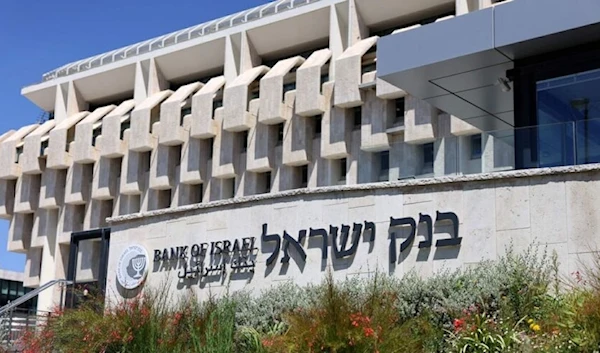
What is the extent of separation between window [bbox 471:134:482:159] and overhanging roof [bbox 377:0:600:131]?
1.45 meters

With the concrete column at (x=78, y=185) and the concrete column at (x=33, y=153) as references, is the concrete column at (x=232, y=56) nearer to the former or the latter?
the concrete column at (x=78, y=185)

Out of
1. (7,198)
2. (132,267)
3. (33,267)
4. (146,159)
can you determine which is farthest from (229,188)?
(132,267)

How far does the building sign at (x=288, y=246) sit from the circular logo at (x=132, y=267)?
355 millimetres

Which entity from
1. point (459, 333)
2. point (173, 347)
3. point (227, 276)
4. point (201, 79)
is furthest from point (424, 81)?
point (201, 79)

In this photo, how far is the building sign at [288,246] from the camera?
1502cm

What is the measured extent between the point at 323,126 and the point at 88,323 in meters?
23.5

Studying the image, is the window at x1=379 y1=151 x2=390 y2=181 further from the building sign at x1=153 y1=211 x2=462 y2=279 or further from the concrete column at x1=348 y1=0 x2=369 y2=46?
the concrete column at x1=348 y1=0 x2=369 y2=46

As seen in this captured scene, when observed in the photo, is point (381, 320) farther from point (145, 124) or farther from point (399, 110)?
point (145, 124)

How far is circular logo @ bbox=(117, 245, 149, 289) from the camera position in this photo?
1872 centimetres

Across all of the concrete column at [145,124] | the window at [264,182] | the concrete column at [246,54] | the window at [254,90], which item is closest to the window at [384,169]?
the window at [264,182]

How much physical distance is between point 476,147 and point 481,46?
1983mm

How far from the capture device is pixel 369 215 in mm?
15766

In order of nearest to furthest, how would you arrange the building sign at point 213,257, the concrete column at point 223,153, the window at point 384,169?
the window at point 384,169
the building sign at point 213,257
the concrete column at point 223,153

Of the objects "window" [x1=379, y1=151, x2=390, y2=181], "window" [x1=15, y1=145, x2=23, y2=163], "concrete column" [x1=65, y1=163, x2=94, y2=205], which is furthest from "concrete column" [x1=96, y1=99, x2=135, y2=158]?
"window" [x1=379, y1=151, x2=390, y2=181]
